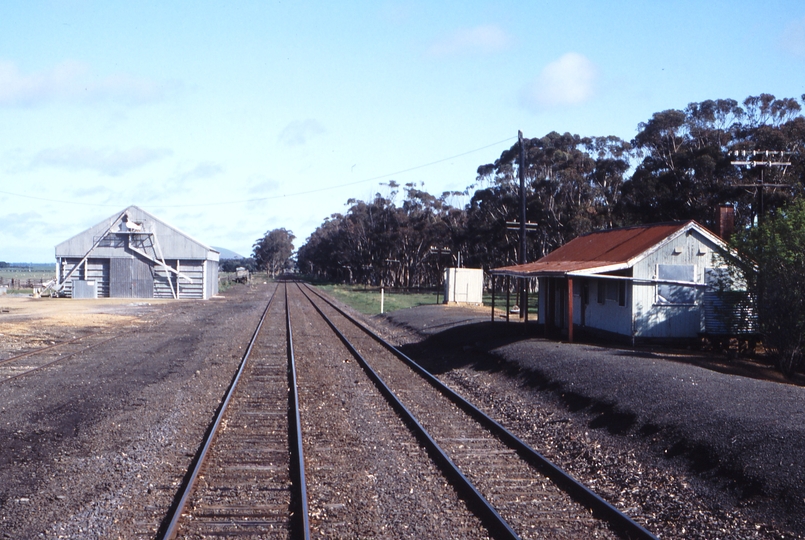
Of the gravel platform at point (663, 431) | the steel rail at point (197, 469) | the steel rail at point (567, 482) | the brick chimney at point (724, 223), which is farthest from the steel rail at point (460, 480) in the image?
the brick chimney at point (724, 223)

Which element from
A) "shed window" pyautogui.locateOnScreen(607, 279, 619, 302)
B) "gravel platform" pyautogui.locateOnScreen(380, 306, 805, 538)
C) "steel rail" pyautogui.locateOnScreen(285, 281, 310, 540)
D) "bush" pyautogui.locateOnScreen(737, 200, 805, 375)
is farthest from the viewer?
"shed window" pyautogui.locateOnScreen(607, 279, 619, 302)

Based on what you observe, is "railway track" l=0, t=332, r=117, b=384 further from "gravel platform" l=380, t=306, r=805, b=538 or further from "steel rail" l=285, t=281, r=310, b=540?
"gravel platform" l=380, t=306, r=805, b=538

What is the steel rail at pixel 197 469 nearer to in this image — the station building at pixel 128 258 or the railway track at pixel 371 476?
the railway track at pixel 371 476

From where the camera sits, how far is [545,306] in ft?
81.7

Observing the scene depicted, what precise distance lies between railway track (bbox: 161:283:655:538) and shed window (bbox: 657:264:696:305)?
352 inches

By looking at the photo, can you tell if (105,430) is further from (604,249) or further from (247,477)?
(604,249)

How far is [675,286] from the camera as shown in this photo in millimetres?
20688

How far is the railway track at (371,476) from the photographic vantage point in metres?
Answer: 6.76

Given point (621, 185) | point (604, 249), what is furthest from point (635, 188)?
point (604, 249)

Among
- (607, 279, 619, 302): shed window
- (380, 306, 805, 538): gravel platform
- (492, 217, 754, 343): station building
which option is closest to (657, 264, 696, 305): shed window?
(492, 217, 754, 343): station building

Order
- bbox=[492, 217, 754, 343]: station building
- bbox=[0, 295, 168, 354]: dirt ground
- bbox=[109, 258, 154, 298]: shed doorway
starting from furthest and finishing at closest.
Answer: bbox=[109, 258, 154, 298]: shed doorway, bbox=[0, 295, 168, 354]: dirt ground, bbox=[492, 217, 754, 343]: station building

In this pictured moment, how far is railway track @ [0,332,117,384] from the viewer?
16516 millimetres

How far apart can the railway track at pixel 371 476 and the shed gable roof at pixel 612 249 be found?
789cm

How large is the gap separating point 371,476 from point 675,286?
14.8 meters
